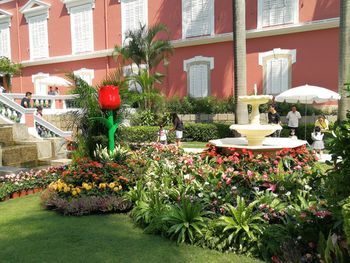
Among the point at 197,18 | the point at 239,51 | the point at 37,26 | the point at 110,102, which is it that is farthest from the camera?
the point at 37,26

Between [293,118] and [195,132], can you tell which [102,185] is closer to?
[293,118]

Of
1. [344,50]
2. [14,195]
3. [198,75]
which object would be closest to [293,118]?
[344,50]

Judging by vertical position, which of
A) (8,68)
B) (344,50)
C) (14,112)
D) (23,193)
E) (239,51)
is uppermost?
(8,68)

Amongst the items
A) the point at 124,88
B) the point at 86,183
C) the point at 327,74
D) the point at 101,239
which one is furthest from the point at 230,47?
the point at 101,239

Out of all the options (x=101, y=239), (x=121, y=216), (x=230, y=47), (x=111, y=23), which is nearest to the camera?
(x=101, y=239)

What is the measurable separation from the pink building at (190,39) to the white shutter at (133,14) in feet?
0.19

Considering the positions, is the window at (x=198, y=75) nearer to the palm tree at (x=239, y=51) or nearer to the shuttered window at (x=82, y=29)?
the palm tree at (x=239, y=51)

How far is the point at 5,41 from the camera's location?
28047 mm

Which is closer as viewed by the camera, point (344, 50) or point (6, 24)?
point (344, 50)

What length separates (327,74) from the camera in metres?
16.9

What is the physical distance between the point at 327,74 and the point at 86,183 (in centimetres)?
1374

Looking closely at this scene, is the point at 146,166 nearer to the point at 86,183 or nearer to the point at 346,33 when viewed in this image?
the point at 86,183

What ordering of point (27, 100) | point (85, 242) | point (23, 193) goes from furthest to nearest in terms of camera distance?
point (27, 100) → point (23, 193) → point (85, 242)

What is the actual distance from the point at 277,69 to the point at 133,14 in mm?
9567
